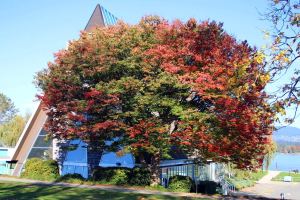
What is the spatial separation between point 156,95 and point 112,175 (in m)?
5.68

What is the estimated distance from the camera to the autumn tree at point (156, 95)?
19.8 meters

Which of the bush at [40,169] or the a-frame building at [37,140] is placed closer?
the bush at [40,169]

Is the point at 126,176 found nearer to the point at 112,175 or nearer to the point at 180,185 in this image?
the point at 112,175

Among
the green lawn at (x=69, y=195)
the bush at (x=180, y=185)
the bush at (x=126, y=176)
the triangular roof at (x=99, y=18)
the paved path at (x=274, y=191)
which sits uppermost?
the triangular roof at (x=99, y=18)

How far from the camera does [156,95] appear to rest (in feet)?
68.2

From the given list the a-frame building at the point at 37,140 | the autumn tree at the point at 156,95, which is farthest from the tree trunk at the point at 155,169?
the a-frame building at the point at 37,140

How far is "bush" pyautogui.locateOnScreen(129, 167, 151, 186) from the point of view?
74.1 ft

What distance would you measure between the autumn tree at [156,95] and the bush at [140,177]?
0.42 metres

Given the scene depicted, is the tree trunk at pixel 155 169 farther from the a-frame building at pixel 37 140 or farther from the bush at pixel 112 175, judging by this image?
the a-frame building at pixel 37 140

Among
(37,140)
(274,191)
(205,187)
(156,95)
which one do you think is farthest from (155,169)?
(274,191)

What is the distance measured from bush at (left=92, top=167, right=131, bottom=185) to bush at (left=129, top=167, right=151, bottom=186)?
1.01 ft

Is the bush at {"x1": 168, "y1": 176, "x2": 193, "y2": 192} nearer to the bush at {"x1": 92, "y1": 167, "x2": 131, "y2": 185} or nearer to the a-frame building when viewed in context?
the bush at {"x1": 92, "y1": 167, "x2": 131, "y2": 185}

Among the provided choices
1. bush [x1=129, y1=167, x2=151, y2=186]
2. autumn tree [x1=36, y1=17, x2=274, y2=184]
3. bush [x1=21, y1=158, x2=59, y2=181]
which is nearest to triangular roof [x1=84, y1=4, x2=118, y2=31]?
autumn tree [x1=36, y1=17, x2=274, y2=184]

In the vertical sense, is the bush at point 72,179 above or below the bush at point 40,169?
below
